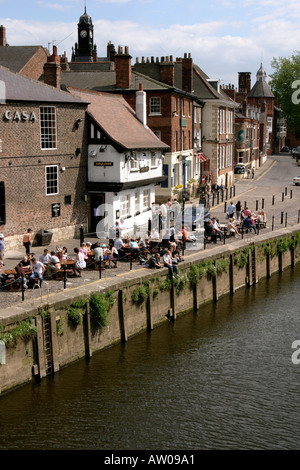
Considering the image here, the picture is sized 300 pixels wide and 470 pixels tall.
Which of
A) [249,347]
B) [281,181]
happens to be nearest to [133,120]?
[249,347]

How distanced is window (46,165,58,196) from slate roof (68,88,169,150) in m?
3.97

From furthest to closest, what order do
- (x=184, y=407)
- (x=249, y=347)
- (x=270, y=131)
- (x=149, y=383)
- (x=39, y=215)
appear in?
(x=270, y=131)
(x=39, y=215)
(x=249, y=347)
(x=149, y=383)
(x=184, y=407)

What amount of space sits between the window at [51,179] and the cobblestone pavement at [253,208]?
2758 mm

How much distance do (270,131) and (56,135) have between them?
90.5m

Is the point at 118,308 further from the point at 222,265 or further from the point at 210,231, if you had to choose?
the point at 210,231

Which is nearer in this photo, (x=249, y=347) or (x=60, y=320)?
(x=60, y=320)

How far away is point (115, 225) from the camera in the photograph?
107ft

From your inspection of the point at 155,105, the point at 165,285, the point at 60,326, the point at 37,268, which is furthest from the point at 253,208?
the point at 60,326

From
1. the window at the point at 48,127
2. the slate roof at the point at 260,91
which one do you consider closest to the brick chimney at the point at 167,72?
the window at the point at 48,127

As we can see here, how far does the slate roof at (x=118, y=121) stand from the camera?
1329 inches

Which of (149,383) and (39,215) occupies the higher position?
(39,215)

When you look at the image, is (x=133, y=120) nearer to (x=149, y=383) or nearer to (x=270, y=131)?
(x=149, y=383)
